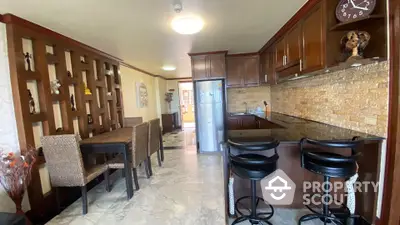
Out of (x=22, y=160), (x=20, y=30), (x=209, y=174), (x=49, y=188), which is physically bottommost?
(x=209, y=174)

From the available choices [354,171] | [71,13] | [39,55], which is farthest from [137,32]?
[354,171]

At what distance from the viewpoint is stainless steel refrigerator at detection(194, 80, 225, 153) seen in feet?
14.5

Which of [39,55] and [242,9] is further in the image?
[39,55]

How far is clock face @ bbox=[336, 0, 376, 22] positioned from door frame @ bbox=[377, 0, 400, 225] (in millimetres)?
121

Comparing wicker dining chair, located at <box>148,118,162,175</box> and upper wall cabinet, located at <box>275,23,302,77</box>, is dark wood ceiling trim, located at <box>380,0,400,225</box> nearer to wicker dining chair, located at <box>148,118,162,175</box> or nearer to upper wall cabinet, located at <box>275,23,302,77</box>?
upper wall cabinet, located at <box>275,23,302,77</box>

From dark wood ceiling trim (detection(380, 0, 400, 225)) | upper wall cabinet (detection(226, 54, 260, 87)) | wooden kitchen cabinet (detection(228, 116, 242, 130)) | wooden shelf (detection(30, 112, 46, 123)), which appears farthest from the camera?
upper wall cabinet (detection(226, 54, 260, 87))

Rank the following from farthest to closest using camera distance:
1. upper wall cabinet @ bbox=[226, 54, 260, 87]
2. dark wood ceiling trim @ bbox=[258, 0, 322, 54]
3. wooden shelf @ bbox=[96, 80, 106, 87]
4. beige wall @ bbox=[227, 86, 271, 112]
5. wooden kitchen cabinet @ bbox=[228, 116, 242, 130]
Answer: beige wall @ bbox=[227, 86, 271, 112], upper wall cabinet @ bbox=[226, 54, 260, 87], wooden kitchen cabinet @ bbox=[228, 116, 242, 130], wooden shelf @ bbox=[96, 80, 106, 87], dark wood ceiling trim @ bbox=[258, 0, 322, 54]

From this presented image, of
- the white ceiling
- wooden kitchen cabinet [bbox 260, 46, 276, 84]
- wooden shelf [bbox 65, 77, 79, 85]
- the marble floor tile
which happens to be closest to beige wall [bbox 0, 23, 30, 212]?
the white ceiling

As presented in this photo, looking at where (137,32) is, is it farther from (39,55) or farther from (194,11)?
(39,55)

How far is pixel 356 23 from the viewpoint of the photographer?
1741 mm

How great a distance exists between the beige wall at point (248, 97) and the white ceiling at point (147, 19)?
5.13 feet

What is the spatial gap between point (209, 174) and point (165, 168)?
901 millimetres

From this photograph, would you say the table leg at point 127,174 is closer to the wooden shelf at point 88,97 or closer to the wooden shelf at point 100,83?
the wooden shelf at point 88,97

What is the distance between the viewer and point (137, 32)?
105 inches
